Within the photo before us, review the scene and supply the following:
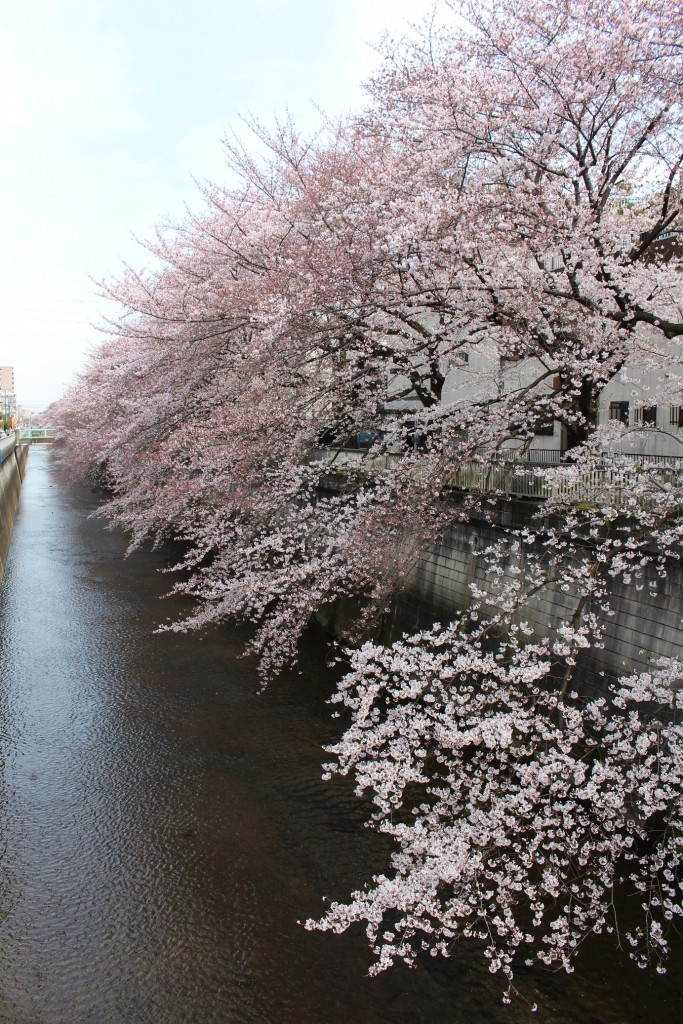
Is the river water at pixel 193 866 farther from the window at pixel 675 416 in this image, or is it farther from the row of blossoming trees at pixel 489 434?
the window at pixel 675 416

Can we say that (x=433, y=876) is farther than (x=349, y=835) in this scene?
No

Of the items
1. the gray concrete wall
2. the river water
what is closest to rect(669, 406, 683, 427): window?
the gray concrete wall

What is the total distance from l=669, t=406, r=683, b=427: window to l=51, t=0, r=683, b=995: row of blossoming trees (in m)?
3.52

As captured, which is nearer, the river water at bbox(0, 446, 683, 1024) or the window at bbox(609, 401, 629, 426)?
the river water at bbox(0, 446, 683, 1024)

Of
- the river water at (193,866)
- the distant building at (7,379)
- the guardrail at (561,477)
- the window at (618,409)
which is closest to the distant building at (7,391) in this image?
the distant building at (7,379)

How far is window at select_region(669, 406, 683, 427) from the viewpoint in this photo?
1309cm

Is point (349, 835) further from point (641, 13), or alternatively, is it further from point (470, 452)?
point (641, 13)

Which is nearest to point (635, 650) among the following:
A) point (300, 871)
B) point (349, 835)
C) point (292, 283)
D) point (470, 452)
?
point (470, 452)

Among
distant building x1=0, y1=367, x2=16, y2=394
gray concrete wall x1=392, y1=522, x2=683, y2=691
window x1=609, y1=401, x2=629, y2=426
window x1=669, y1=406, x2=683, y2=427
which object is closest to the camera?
gray concrete wall x1=392, y1=522, x2=683, y2=691

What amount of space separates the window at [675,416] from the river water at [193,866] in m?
8.19

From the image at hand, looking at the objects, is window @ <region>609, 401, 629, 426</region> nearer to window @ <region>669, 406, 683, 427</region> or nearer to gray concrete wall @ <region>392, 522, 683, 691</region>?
window @ <region>669, 406, 683, 427</region>

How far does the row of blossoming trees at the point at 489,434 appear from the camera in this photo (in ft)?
17.2

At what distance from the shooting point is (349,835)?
6.64 m

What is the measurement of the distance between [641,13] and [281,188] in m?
6.27
